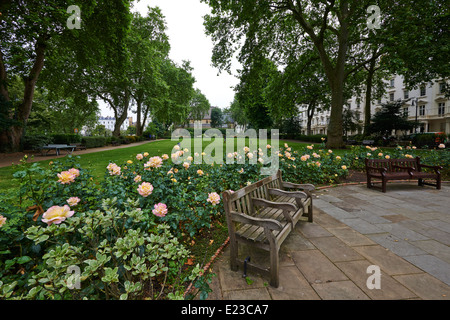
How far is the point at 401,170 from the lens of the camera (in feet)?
21.2

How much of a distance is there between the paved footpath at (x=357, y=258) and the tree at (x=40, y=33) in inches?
460

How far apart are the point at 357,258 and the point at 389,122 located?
2412cm

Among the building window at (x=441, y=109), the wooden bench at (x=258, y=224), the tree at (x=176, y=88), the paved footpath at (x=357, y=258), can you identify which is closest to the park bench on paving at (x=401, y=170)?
the paved footpath at (x=357, y=258)

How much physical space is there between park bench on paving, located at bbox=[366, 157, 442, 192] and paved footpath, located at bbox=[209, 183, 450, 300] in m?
1.60

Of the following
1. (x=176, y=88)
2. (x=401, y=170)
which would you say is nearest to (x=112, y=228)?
(x=401, y=170)

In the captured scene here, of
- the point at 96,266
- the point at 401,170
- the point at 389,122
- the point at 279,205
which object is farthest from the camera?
the point at 389,122

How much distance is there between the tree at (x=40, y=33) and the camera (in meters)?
8.45

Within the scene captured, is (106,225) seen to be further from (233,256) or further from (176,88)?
(176,88)

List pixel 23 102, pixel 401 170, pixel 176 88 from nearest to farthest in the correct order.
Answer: pixel 401 170 → pixel 23 102 → pixel 176 88

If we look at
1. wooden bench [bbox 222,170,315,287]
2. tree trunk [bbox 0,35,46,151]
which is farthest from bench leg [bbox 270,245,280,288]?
tree trunk [bbox 0,35,46,151]

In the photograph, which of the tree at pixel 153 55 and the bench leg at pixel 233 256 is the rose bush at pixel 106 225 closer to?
the bench leg at pixel 233 256
